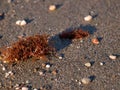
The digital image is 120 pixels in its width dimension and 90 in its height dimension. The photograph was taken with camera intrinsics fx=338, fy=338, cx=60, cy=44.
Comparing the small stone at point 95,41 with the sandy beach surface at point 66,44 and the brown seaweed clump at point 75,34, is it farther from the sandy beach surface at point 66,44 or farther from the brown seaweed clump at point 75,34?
the brown seaweed clump at point 75,34

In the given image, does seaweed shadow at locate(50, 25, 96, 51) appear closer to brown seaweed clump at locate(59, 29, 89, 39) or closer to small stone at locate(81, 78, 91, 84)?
brown seaweed clump at locate(59, 29, 89, 39)

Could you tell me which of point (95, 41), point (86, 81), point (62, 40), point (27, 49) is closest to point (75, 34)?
point (62, 40)

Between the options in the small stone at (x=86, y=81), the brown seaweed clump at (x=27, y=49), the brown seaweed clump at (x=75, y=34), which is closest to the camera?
the small stone at (x=86, y=81)

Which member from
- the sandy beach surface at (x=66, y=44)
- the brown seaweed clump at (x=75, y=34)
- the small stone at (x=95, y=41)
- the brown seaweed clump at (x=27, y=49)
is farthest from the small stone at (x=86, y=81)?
the brown seaweed clump at (x=75, y=34)

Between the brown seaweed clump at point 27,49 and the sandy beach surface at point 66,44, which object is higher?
the brown seaweed clump at point 27,49

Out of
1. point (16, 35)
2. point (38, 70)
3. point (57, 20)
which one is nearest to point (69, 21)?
point (57, 20)

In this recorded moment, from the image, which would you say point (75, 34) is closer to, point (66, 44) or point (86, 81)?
point (66, 44)

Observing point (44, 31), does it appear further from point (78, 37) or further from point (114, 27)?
point (114, 27)

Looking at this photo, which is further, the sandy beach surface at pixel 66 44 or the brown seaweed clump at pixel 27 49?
the brown seaweed clump at pixel 27 49
